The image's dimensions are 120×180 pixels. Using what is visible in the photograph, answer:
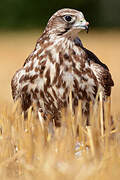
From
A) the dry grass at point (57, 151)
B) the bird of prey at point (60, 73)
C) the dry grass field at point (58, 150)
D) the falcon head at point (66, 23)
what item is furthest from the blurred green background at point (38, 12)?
the dry grass at point (57, 151)

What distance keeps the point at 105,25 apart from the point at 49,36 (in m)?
30.2

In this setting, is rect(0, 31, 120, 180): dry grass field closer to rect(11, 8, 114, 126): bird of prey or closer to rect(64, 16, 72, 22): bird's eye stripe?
rect(11, 8, 114, 126): bird of prey

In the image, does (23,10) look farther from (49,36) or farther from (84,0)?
(49,36)

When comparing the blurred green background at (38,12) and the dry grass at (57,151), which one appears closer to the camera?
the dry grass at (57,151)

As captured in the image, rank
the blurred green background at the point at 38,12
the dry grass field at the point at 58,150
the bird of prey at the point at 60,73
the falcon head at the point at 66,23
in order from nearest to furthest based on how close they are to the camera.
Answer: the dry grass field at the point at 58,150
the bird of prey at the point at 60,73
the falcon head at the point at 66,23
the blurred green background at the point at 38,12

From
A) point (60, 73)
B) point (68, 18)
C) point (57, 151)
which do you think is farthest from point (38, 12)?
point (57, 151)

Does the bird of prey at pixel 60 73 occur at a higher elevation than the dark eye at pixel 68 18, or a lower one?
lower

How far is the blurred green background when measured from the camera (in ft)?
116

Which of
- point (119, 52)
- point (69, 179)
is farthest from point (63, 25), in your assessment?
point (119, 52)

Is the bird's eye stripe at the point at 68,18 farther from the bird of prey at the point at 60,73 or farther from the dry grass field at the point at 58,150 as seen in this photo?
the dry grass field at the point at 58,150

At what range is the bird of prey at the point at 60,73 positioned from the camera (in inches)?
237

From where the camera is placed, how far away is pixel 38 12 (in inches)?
1412

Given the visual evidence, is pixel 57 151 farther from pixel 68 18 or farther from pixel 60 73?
pixel 68 18

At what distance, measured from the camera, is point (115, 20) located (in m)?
37.6
